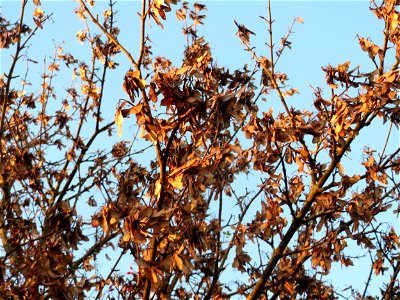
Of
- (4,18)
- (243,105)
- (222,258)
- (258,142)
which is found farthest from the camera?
(4,18)

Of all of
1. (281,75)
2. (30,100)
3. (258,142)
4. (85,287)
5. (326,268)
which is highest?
(30,100)

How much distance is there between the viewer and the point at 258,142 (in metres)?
5.25

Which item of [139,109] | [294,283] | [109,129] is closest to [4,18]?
[109,129]

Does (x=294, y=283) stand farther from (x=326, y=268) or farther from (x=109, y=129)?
(x=109, y=129)

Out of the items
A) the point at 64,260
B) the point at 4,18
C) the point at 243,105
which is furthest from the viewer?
the point at 4,18

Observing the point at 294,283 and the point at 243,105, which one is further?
the point at 294,283

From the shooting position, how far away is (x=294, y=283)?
18.8 feet

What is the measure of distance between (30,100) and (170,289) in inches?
182

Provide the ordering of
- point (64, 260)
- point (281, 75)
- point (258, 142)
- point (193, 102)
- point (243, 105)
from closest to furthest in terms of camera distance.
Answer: point (193, 102)
point (243, 105)
point (64, 260)
point (258, 142)
point (281, 75)

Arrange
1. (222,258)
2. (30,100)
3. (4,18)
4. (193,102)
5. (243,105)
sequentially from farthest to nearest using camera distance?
(30,100) < (4,18) < (222,258) < (243,105) < (193,102)

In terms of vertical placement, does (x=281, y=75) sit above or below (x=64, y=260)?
above

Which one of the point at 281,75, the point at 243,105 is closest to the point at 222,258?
the point at 243,105

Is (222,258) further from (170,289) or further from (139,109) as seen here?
(139,109)

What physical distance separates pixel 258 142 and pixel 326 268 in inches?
46.7
